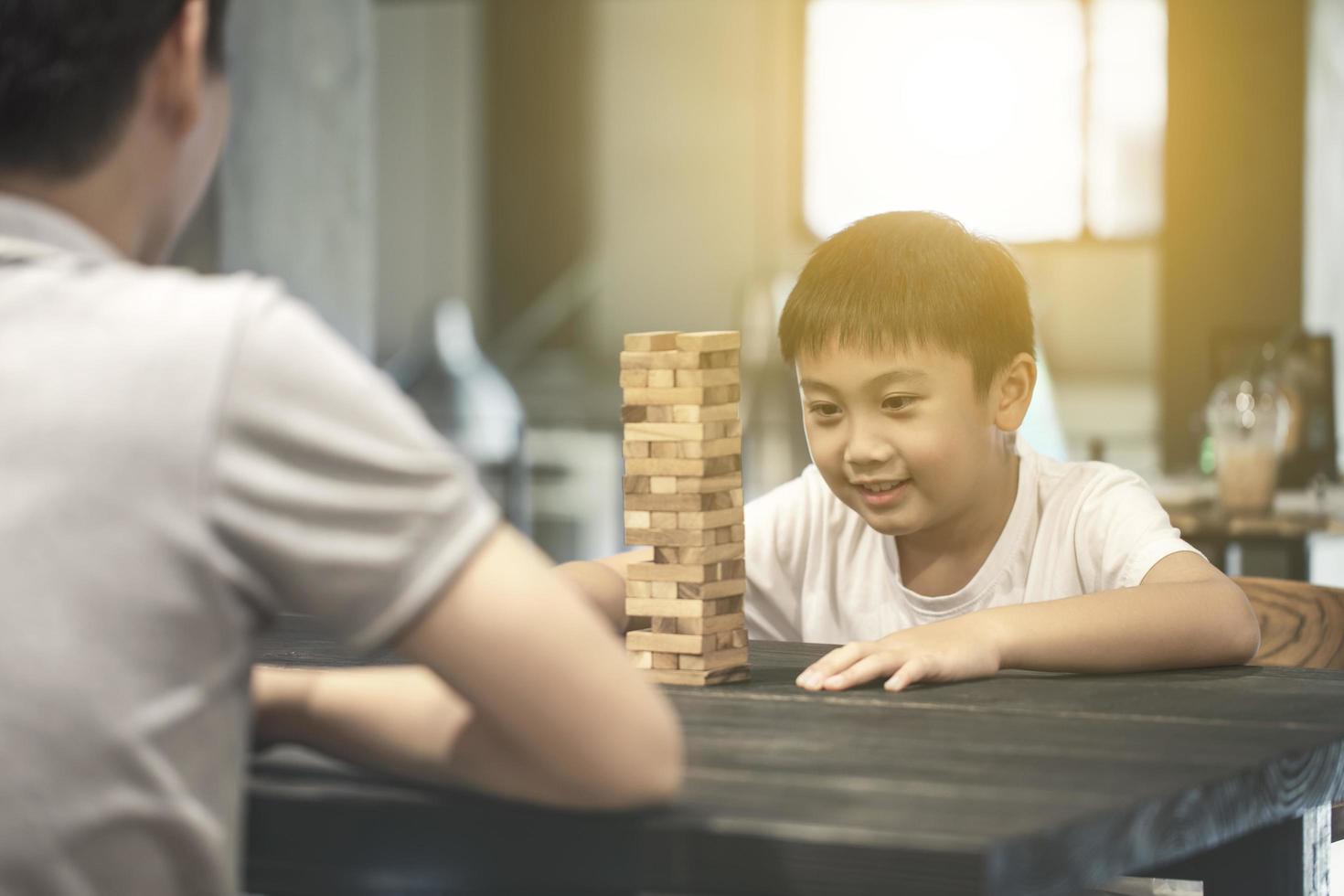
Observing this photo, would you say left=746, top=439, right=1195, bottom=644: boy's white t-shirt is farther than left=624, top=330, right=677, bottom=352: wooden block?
Yes

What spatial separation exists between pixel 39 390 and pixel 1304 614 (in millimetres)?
1376

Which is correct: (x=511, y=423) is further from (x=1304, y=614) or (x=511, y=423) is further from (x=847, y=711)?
(x=847, y=711)

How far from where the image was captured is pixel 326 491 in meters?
0.71

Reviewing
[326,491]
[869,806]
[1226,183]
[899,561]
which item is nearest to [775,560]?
[899,561]

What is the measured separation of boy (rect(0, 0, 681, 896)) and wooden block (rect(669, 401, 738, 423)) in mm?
499

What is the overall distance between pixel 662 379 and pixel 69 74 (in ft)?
2.03

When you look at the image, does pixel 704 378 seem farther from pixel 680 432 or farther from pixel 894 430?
pixel 894 430

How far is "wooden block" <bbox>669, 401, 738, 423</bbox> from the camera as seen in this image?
1254mm

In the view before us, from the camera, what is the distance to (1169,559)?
1.45 meters

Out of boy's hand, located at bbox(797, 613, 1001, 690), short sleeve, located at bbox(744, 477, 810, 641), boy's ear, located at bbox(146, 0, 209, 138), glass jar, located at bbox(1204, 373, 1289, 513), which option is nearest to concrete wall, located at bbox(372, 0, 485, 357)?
glass jar, located at bbox(1204, 373, 1289, 513)

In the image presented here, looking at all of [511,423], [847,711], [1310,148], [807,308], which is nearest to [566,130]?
[511,423]

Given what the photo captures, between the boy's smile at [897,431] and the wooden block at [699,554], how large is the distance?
28 centimetres

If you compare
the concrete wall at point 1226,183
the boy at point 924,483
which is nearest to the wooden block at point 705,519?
the boy at point 924,483

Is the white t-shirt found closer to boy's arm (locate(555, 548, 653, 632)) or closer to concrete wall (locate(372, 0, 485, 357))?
boy's arm (locate(555, 548, 653, 632))
